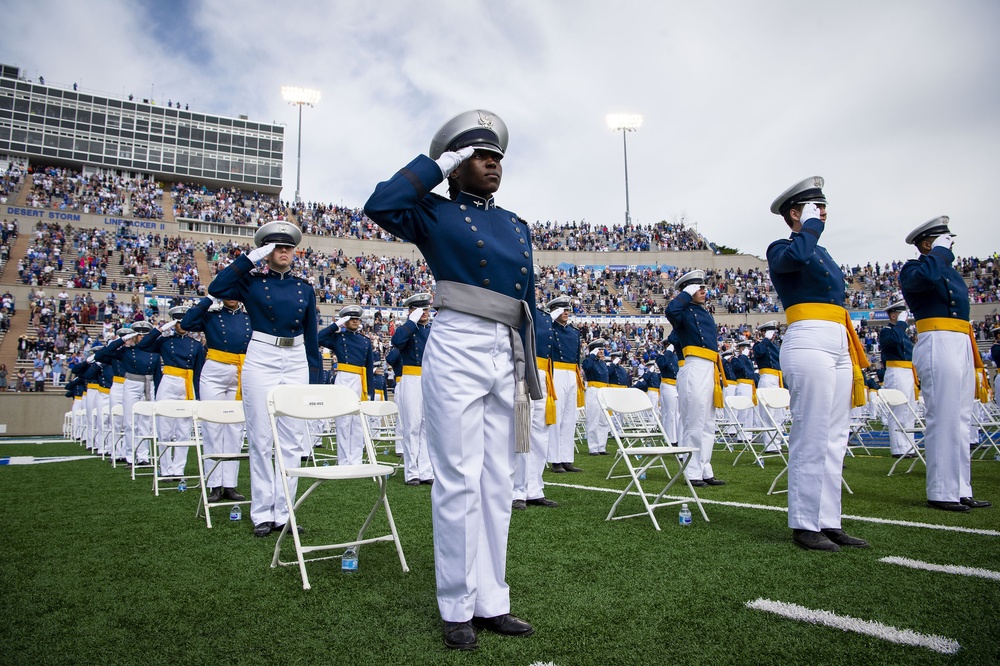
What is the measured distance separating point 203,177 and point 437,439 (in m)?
59.5

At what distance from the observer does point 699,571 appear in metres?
3.96

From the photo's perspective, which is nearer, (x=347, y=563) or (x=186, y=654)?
(x=186, y=654)

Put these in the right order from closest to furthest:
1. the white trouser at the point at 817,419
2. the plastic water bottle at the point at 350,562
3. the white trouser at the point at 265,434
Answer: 1. the plastic water bottle at the point at 350,562
2. the white trouser at the point at 817,419
3. the white trouser at the point at 265,434

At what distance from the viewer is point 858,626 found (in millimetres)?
2957

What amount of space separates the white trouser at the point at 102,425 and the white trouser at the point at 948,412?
43.3 feet

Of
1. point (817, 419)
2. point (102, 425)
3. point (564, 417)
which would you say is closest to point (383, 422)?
point (102, 425)

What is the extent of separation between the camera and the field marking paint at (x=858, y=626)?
2.72 meters

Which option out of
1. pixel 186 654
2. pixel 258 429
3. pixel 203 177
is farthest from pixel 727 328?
pixel 203 177

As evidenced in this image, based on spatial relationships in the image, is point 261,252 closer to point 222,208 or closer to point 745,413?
point 745,413

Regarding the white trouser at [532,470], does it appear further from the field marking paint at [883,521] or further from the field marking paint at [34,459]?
the field marking paint at [34,459]

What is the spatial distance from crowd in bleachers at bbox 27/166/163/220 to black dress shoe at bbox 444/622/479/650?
1822 inches

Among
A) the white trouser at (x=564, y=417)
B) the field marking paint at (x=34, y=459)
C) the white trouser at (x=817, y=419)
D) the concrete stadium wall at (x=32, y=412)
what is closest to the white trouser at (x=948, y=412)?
the white trouser at (x=817, y=419)

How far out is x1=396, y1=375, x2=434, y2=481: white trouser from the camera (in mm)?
8992

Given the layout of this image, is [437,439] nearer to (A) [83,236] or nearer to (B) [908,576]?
(B) [908,576]
